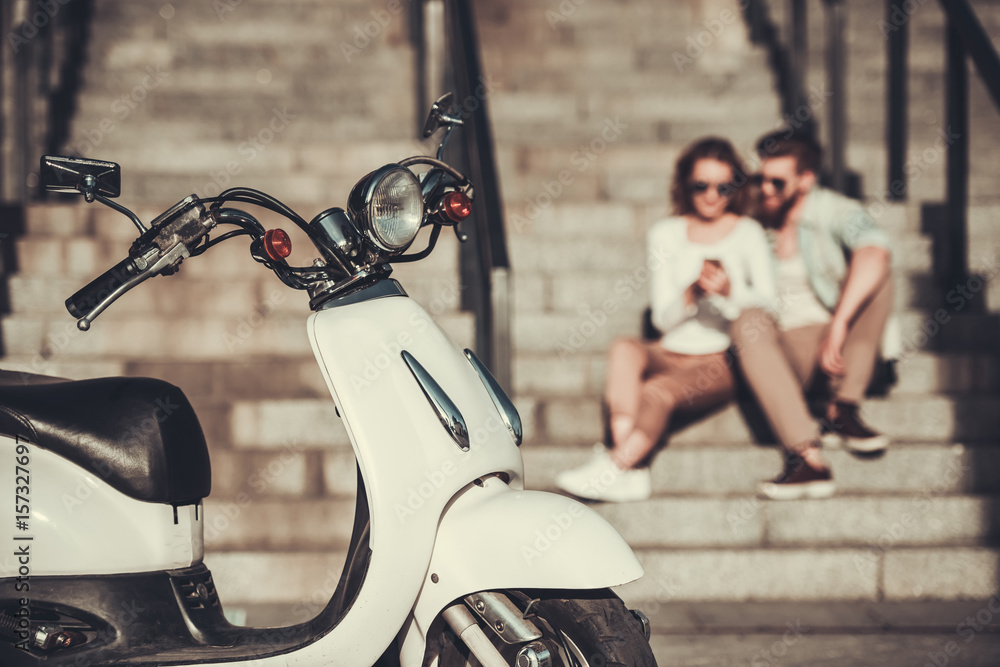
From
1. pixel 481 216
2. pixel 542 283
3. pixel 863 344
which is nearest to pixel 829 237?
pixel 863 344

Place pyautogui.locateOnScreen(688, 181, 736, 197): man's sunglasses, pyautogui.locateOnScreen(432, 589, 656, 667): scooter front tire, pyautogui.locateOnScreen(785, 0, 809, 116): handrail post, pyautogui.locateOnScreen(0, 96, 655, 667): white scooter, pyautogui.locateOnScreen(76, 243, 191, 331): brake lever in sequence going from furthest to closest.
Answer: pyautogui.locateOnScreen(785, 0, 809, 116): handrail post < pyautogui.locateOnScreen(688, 181, 736, 197): man's sunglasses < pyautogui.locateOnScreen(76, 243, 191, 331): brake lever < pyautogui.locateOnScreen(0, 96, 655, 667): white scooter < pyautogui.locateOnScreen(432, 589, 656, 667): scooter front tire

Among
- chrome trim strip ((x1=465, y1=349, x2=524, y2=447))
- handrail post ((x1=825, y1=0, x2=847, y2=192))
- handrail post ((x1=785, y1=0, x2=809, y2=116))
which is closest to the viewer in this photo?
chrome trim strip ((x1=465, y1=349, x2=524, y2=447))

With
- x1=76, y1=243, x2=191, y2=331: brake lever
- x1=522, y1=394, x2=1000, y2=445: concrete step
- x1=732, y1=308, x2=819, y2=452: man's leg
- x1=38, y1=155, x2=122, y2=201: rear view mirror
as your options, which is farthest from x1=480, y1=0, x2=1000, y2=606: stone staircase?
x1=38, y1=155, x2=122, y2=201: rear view mirror

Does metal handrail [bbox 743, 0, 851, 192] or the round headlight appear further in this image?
metal handrail [bbox 743, 0, 851, 192]

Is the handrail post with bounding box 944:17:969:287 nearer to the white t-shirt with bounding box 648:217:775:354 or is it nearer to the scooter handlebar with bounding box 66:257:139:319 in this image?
the white t-shirt with bounding box 648:217:775:354

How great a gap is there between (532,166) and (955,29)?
2113 mm

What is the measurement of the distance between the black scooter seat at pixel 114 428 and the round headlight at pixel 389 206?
59cm

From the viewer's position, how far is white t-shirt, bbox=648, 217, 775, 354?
11.5ft

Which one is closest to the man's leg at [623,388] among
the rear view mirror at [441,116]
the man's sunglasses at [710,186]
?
the man's sunglasses at [710,186]

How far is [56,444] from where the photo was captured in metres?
1.91

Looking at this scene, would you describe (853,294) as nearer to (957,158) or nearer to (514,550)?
(957,158)

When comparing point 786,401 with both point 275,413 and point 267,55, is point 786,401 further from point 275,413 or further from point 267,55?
point 267,55

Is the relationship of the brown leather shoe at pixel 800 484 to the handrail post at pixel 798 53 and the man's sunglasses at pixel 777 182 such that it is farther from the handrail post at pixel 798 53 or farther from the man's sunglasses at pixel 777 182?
the handrail post at pixel 798 53

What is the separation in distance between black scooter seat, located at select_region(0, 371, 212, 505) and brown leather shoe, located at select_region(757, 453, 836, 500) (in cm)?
212
